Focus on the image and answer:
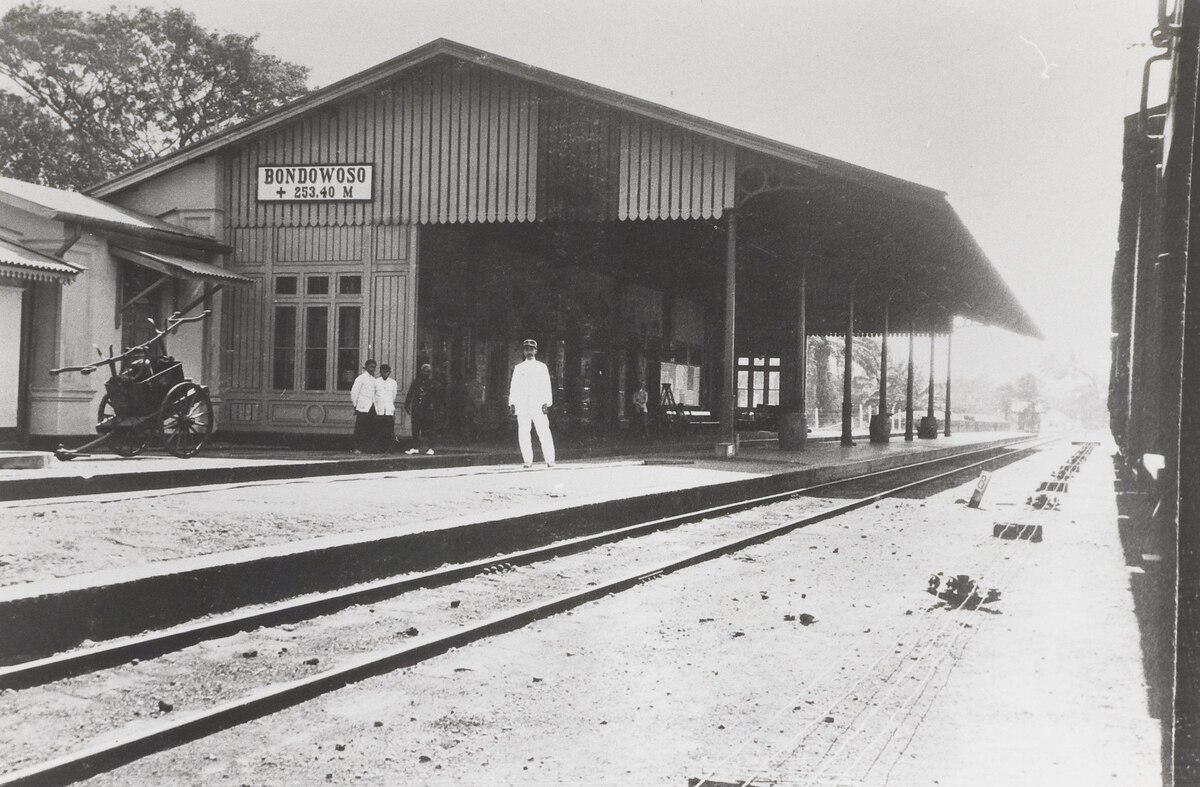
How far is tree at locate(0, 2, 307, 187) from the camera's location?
1770 cm

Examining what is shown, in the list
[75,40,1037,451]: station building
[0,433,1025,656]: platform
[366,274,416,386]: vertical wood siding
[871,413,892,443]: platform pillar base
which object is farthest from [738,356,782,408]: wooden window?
[0,433,1025,656]: platform

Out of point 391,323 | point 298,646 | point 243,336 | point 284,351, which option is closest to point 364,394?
point 391,323

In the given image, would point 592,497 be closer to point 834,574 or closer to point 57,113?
point 834,574

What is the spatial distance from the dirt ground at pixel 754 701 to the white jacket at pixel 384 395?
850cm

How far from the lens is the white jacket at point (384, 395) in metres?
14.5

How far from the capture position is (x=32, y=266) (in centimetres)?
1176

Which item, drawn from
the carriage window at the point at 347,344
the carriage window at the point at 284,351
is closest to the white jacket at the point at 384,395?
the carriage window at the point at 347,344

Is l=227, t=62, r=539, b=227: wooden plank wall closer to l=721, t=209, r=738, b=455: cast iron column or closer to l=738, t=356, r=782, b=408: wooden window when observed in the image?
l=721, t=209, r=738, b=455: cast iron column

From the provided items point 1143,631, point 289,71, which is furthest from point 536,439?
point 1143,631

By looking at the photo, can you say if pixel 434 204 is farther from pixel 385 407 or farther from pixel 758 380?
pixel 758 380

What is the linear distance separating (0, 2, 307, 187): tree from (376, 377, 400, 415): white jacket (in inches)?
262

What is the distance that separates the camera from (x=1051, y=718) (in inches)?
151

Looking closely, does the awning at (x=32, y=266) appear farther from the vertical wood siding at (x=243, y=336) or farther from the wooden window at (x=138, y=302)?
the vertical wood siding at (x=243, y=336)

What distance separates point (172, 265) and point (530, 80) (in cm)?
582
